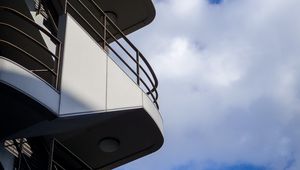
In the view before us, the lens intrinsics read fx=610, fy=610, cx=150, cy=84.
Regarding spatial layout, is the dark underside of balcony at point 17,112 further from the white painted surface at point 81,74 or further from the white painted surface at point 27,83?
the white painted surface at point 81,74

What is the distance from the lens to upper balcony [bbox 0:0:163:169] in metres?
9.30

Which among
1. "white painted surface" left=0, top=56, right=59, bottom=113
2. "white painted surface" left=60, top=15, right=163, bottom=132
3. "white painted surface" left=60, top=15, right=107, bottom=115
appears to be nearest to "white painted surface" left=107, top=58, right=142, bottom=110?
"white painted surface" left=60, top=15, right=163, bottom=132

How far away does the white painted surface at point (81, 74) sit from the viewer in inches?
396

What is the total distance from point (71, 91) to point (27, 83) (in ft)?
3.86

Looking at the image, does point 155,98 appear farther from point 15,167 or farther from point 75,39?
point 15,167

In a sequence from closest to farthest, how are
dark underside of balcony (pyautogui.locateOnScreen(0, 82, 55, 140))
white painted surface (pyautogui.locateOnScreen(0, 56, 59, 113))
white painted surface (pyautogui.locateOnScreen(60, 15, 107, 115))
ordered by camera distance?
1. white painted surface (pyautogui.locateOnScreen(0, 56, 59, 113))
2. dark underside of balcony (pyautogui.locateOnScreen(0, 82, 55, 140))
3. white painted surface (pyautogui.locateOnScreen(60, 15, 107, 115))

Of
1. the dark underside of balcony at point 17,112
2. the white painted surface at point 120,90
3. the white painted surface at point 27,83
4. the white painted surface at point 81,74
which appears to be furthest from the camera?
the white painted surface at point 120,90

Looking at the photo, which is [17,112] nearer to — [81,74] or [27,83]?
[27,83]

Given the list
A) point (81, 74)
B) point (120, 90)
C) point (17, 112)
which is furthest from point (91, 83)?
point (17, 112)

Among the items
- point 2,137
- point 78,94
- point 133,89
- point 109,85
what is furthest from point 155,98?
point 2,137

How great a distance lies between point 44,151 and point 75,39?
2423mm

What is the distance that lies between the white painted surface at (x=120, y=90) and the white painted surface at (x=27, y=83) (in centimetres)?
168

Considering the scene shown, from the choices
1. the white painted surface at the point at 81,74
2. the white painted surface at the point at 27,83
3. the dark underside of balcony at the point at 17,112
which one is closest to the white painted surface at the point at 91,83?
the white painted surface at the point at 81,74

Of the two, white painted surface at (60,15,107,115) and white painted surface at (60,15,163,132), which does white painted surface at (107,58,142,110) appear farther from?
white painted surface at (60,15,107,115)
